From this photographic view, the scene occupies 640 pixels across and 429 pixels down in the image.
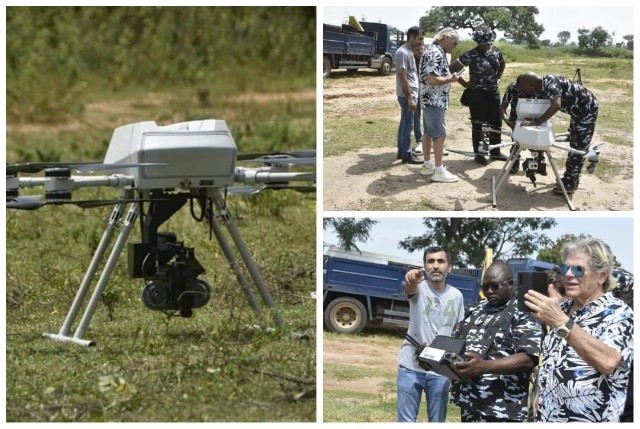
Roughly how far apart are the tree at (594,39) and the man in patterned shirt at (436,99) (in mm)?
799

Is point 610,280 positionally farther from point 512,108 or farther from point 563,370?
point 512,108

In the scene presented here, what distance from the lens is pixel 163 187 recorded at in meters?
5.74

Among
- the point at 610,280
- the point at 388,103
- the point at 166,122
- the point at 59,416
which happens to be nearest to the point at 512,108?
the point at 388,103

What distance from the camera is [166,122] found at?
41.3ft

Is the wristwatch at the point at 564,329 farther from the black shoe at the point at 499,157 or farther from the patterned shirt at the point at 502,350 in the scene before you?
the black shoe at the point at 499,157

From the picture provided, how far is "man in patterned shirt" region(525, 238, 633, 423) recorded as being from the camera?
4341 mm

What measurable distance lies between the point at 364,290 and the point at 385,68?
2.26m

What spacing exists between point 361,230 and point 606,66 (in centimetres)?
200

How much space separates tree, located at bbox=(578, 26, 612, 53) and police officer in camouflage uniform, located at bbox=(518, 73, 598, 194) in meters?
0.27

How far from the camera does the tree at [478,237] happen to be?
214 inches

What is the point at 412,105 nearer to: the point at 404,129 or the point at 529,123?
the point at 404,129

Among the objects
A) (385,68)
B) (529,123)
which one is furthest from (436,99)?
(385,68)

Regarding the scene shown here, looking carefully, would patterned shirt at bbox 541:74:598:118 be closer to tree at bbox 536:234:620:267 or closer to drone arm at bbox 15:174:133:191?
tree at bbox 536:234:620:267

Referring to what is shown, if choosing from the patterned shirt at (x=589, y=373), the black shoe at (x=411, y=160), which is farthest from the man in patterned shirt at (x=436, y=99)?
the patterned shirt at (x=589, y=373)
